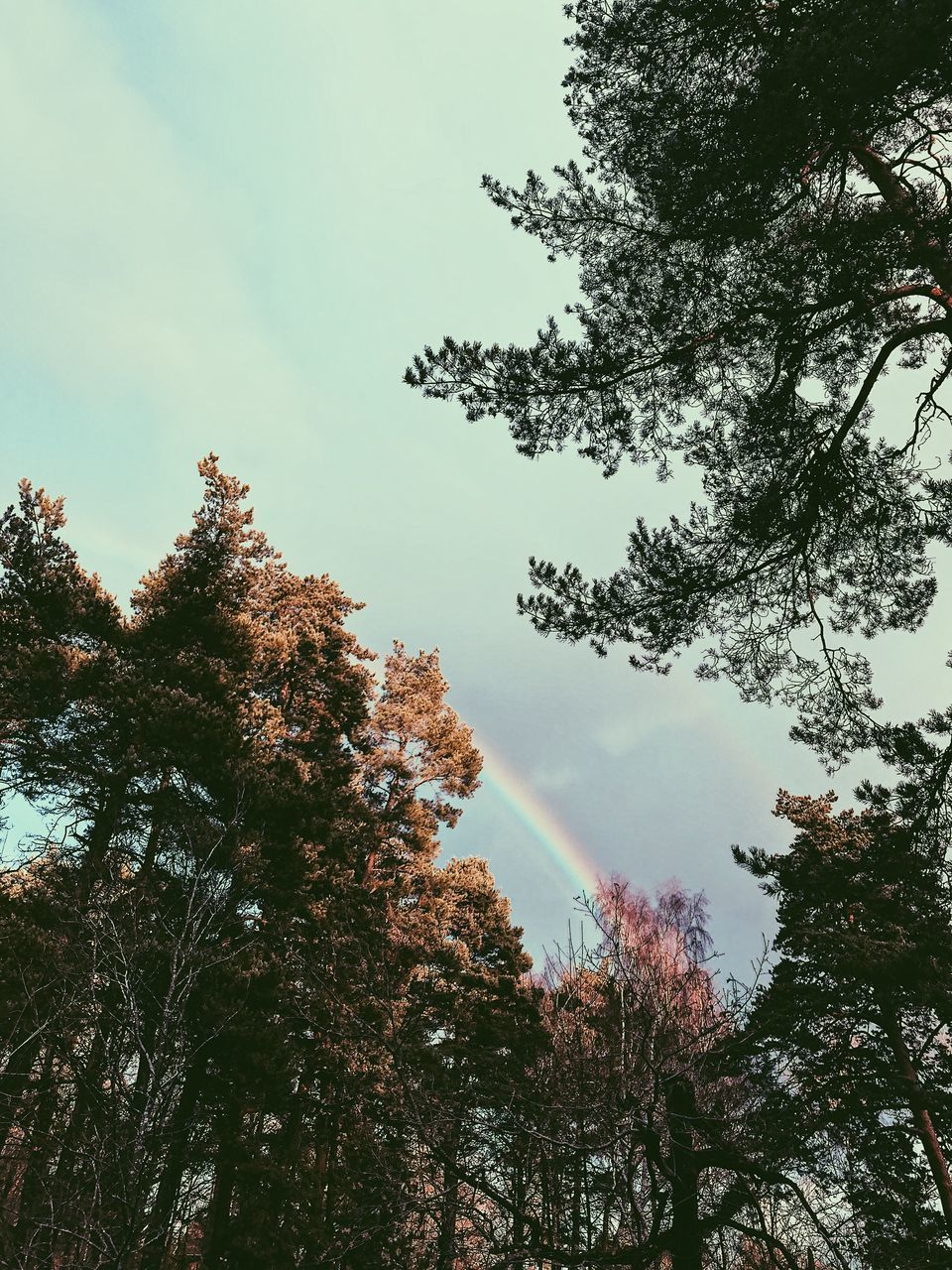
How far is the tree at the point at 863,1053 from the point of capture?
286 inches

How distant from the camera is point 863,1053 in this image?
11.0 metres

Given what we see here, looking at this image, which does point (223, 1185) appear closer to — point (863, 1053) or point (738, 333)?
point (863, 1053)

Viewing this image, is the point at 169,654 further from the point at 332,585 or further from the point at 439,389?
the point at 439,389

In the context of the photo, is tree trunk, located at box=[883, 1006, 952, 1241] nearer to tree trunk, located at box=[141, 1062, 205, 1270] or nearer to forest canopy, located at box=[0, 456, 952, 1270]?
forest canopy, located at box=[0, 456, 952, 1270]

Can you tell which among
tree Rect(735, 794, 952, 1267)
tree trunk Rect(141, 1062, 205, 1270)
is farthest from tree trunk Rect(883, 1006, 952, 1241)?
tree trunk Rect(141, 1062, 205, 1270)

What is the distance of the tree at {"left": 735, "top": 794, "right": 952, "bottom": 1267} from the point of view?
23.9ft

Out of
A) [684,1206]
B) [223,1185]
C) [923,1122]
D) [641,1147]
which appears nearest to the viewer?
[684,1206]

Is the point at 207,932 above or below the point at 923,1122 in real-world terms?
above

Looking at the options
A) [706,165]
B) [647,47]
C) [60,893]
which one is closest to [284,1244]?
[60,893]

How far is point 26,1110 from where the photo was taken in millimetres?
10086

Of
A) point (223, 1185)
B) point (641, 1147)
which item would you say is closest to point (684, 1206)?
point (641, 1147)

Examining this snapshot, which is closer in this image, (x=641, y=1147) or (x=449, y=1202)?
(x=449, y=1202)

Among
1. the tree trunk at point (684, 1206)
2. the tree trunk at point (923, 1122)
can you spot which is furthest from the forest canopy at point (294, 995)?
the tree trunk at point (684, 1206)

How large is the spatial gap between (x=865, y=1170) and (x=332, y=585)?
50.2 ft
